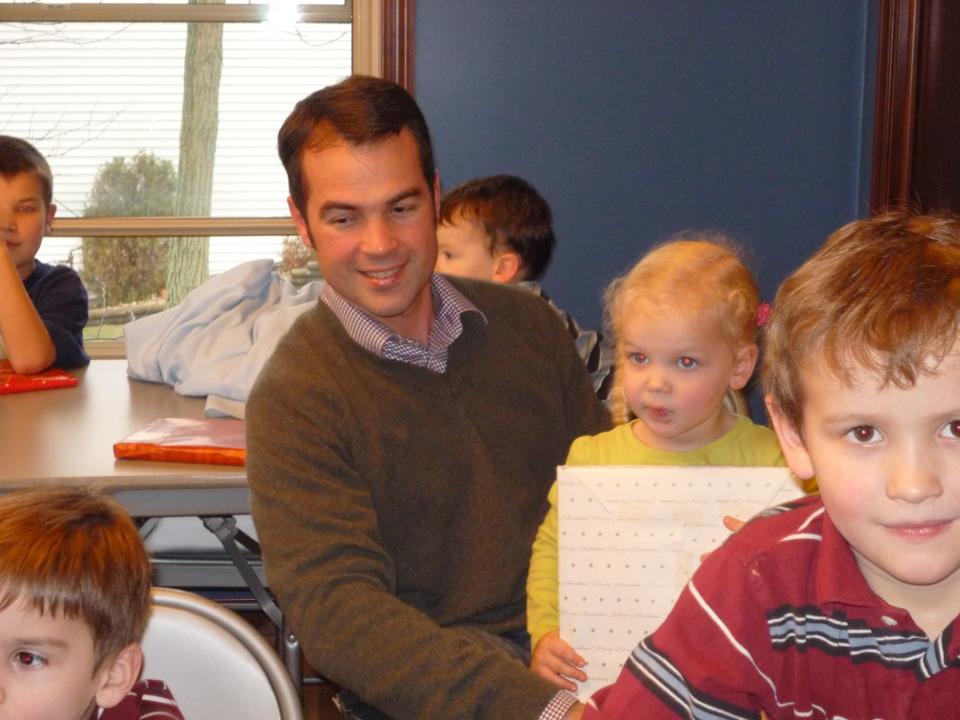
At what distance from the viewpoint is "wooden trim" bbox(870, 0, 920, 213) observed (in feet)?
13.5

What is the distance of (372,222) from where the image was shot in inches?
69.7

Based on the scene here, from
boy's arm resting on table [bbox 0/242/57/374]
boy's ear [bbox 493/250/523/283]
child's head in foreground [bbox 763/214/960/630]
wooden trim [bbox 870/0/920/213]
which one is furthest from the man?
wooden trim [bbox 870/0/920/213]

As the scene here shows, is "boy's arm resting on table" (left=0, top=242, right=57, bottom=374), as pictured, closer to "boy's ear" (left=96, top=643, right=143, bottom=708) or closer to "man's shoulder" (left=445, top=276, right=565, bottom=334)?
"man's shoulder" (left=445, top=276, right=565, bottom=334)

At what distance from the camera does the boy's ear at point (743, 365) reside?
71.4 inches

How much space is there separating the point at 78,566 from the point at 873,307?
2.88ft

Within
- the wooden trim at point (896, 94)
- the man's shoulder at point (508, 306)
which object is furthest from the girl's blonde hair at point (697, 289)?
the wooden trim at point (896, 94)

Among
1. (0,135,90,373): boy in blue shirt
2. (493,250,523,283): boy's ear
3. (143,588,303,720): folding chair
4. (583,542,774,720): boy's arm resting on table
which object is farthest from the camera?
(0,135,90,373): boy in blue shirt

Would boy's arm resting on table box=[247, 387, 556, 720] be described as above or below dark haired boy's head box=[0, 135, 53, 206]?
below

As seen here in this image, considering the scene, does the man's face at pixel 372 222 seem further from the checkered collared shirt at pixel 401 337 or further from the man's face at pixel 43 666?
the man's face at pixel 43 666

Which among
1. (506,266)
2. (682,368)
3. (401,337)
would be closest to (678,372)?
(682,368)

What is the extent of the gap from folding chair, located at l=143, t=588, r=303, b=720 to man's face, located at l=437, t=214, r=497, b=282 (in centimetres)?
166

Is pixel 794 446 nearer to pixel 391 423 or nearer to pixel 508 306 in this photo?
pixel 391 423

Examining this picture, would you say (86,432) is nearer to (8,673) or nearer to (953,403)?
(8,673)

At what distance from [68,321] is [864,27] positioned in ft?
9.48
